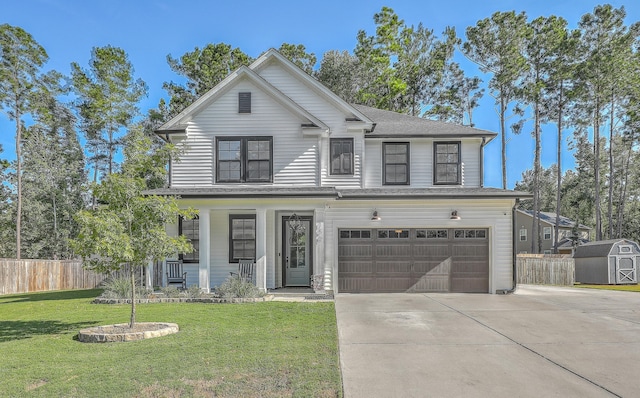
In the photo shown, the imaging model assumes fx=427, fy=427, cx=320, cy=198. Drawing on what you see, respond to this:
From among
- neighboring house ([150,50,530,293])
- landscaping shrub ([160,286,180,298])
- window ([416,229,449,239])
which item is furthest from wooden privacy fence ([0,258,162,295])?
window ([416,229,449,239])

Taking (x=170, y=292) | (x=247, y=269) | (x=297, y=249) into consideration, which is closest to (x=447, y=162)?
(x=297, y=249)

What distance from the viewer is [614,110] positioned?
108ft

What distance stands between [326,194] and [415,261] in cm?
390

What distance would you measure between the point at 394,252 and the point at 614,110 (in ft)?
94.1

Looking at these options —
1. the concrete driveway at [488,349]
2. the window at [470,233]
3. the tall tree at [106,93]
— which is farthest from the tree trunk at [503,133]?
the tall tree at [106,93]

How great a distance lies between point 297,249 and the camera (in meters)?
15.4

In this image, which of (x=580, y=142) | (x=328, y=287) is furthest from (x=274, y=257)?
→ (x=580, y=142)

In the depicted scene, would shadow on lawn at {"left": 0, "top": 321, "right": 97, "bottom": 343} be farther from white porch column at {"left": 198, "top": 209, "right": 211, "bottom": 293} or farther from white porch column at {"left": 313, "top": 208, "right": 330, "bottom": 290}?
white porch column at {"left": 313, "top": 208, "right": 330, "bottom": 290}

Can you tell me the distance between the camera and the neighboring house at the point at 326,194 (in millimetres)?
13984

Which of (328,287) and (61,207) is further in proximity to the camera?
(61,207)

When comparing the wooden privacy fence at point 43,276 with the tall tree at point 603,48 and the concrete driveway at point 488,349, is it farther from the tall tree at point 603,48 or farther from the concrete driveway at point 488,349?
the tall tree at point 603,48

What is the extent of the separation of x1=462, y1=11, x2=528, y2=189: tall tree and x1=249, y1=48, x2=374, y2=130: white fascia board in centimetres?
1900

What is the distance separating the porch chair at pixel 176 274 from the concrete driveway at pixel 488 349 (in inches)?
213

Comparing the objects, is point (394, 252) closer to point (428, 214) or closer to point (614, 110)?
point (428, 214)
